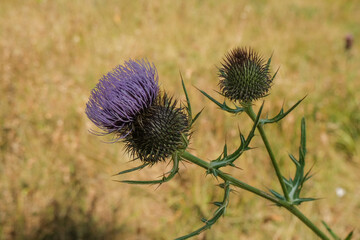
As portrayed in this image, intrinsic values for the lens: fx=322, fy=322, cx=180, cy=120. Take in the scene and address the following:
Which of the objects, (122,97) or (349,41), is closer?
(122,97)

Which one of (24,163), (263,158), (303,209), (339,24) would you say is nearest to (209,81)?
(263,158)

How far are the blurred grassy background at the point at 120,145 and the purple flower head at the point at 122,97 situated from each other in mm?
815

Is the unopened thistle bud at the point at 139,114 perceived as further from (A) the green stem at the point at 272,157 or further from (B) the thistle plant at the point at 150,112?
(A) the green stem at the point at 272,157

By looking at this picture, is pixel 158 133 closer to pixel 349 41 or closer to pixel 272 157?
pixel 272 157

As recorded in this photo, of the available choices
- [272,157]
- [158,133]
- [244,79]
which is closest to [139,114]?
[158,133]

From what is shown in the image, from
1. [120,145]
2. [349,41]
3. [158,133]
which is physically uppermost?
[349,41]

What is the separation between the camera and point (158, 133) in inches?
74.0

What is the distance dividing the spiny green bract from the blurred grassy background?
0.70 metres

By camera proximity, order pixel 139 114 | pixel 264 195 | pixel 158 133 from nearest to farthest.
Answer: pixel 264 195, pixel 158 133, pixel 139 114

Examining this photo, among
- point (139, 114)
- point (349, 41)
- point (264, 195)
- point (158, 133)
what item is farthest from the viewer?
point (349, 41)

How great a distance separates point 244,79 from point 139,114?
2.22 feet

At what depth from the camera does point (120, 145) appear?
3938mm

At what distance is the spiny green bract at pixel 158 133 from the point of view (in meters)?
1.85

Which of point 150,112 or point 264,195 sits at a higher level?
point 150,112
